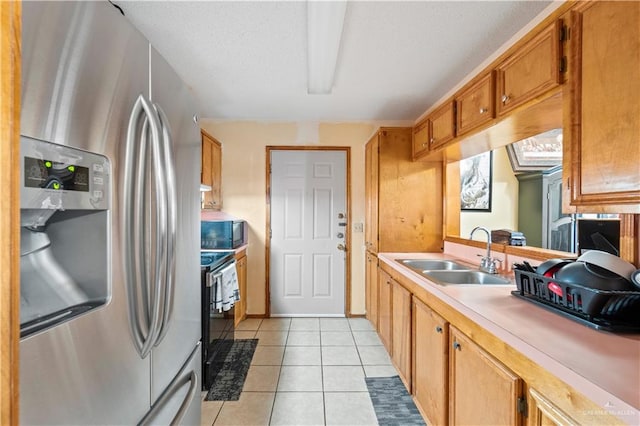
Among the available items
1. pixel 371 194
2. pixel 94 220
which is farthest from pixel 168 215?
pixel 371 194

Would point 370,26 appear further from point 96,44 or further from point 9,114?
point 9,114

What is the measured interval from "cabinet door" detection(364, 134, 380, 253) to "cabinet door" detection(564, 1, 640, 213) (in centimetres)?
185

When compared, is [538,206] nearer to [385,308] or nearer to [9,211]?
[385,308]

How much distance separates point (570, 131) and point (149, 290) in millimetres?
1544

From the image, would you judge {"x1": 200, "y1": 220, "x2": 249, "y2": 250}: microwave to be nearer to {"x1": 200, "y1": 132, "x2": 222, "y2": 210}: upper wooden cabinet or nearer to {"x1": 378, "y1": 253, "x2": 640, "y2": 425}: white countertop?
{"x1": 200, "y1": 132, "x2": 222, "y2": 210}: upper wooden cabinet

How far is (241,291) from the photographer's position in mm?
3330

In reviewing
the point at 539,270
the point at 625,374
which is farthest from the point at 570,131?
the point at 625,374

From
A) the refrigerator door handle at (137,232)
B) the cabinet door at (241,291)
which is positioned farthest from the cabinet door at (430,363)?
the cabinet door at (241,291)

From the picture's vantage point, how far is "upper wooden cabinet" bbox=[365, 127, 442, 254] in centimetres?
290

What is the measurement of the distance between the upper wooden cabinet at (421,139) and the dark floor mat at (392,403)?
6.15 feet

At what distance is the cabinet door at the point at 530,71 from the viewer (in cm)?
124

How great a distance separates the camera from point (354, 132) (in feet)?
11.7

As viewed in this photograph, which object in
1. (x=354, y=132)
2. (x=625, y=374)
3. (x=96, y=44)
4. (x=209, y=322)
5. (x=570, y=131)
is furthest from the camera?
(x=354, y=132)

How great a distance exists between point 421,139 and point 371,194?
0.80 meters
